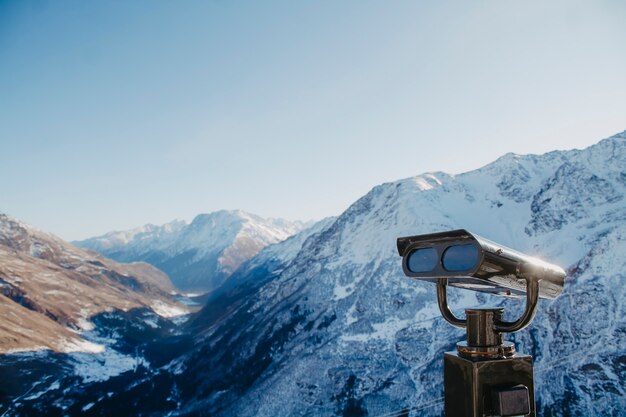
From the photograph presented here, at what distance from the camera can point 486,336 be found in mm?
2484

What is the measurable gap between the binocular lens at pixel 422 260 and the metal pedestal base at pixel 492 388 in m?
0.59

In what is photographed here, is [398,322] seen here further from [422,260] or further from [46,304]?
[46,304]

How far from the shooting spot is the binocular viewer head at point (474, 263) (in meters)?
2.38

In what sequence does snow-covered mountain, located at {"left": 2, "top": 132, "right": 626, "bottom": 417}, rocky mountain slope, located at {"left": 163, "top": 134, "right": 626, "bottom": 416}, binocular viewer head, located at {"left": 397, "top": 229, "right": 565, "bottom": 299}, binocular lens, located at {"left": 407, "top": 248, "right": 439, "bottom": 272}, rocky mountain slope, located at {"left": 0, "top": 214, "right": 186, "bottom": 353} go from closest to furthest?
binocular viewer head, located at {"left": 397, "top": 229, "right": 565, "bottom": 299} → binocular lens, located at {"left": 407, "top": 248, "right": 439, "bottom": 272} → rocky mountain slope, located at {"left": 163, "top": 134, "right": 626, "bottom": 416} → snow-covered mountain, located at {"left": 2, "top": 132, "right": 626, "bottom": 417} → rocky mountain slope, located at {"left": 0, "top": 214, "right": 186, "bottom": 353}

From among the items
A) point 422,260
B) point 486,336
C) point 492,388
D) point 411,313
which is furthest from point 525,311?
point 411,313

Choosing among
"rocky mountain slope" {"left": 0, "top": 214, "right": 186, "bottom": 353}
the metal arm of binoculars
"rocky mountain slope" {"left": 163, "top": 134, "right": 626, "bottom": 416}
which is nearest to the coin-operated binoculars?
the metal arm of binoculars

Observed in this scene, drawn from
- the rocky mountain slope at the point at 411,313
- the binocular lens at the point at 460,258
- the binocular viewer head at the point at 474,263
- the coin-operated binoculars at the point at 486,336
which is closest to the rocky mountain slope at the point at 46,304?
the rocky mountain slope at the point at 411,313

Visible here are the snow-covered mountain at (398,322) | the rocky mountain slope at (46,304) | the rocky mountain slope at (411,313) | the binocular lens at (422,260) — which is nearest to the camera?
the binocular lens at (422,260)

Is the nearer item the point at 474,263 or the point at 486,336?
the point at 474,263

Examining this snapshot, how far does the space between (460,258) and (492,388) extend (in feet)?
2.63

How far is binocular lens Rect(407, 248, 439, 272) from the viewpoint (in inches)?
106

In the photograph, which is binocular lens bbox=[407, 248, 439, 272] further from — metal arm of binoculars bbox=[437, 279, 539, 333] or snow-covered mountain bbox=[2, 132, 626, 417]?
snow-covered mountain bbox=[2, 132, 626, 417]

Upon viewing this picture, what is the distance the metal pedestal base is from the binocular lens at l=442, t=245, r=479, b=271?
22.1 inches

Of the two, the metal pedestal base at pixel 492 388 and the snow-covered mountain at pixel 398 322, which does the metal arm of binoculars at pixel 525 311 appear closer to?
the metal pedestal base at pixel 492 388
